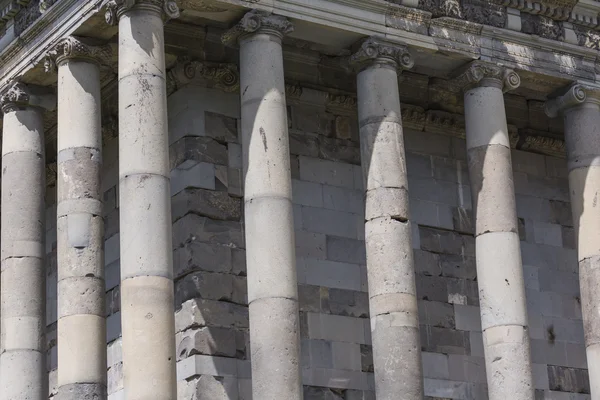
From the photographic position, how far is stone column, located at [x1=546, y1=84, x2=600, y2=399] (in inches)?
865

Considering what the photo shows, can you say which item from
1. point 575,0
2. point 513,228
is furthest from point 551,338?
point 575,0

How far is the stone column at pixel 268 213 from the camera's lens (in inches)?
726

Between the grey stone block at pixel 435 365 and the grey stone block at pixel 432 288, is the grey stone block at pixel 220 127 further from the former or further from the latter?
the grey stone block at pixel 435 365

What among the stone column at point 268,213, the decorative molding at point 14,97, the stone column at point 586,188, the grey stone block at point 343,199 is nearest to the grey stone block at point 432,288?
the grey stone block at point 343,199

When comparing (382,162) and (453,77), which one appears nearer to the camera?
(382,162)

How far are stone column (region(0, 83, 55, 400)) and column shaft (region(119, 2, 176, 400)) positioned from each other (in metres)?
3.01

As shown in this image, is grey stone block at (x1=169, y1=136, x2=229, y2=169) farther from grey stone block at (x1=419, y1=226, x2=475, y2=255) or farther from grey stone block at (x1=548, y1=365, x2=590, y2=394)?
grey stone block at (x1=548, y1=365, x2=590, y2=394)

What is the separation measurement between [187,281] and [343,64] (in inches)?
155

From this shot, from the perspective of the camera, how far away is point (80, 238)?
1956cm

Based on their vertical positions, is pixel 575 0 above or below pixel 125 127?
above

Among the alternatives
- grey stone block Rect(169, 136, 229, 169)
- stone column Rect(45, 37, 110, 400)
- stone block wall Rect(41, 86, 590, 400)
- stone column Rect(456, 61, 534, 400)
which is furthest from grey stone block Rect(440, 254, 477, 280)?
stone column Rect(45, 37, 110, 400)

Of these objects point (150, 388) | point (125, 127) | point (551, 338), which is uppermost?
point (125, 127)

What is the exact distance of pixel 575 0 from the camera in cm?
2292

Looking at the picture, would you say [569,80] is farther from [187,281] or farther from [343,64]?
[187,281]
